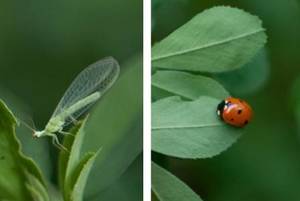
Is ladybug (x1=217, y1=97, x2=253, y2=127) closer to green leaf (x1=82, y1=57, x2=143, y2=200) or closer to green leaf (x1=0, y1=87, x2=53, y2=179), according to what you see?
green leaf (x1=82, y1=57, x2=143, y2=200)

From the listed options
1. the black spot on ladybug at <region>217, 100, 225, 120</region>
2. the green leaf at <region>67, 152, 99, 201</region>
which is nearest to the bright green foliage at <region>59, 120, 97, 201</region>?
the green leaf at <region>67, 152, 99, 201</region>

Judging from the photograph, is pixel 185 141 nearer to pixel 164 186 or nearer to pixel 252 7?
pixel 164 186

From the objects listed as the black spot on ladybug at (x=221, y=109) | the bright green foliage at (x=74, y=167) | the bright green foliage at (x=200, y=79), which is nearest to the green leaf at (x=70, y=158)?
the bright green foliage at (x=74, y=167)

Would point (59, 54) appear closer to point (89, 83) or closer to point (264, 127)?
point (89, 83)

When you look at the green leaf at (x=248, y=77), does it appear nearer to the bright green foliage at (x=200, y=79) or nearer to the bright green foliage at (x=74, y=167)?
the bright green foliage at (x=200, y=79)

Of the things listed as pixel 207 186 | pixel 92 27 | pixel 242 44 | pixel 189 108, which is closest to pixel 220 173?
pixel 207 186

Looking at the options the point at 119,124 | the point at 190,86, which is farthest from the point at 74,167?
the point at 190,86
